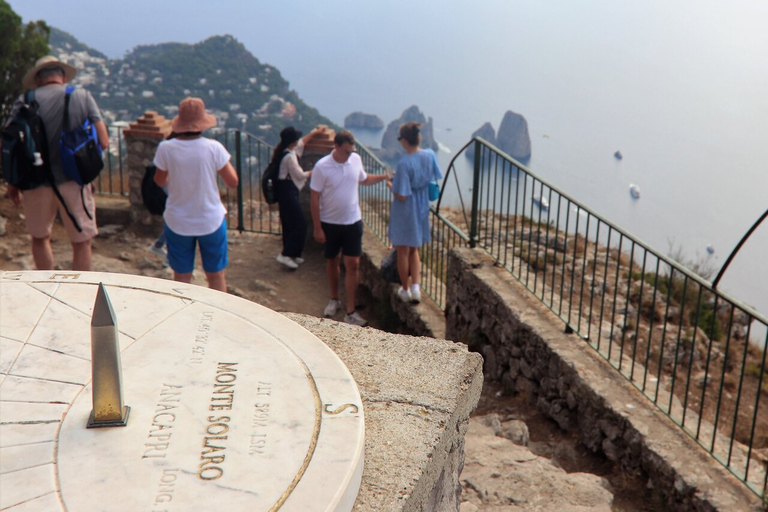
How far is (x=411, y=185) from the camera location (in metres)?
5.90

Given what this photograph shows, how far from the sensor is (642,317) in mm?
7012

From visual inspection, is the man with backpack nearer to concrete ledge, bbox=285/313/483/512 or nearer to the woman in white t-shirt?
the woman in white t-shirt

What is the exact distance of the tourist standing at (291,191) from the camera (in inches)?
278

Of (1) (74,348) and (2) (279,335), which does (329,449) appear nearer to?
(2) (279,335)

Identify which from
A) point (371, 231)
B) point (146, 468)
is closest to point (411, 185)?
point (371, 231)

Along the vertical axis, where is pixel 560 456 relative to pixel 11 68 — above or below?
below

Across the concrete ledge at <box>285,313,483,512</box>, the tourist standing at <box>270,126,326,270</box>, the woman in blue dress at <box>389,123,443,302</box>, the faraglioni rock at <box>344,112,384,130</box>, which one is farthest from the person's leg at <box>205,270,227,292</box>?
the faraglioni rock at <box>344,112,384,130</box>

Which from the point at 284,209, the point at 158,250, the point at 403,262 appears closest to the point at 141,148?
the point at 158,250

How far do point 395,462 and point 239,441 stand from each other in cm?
50

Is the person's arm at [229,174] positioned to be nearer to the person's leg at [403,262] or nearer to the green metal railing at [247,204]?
the person's leg at [403,262]

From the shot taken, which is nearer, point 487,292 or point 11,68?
point 487,292

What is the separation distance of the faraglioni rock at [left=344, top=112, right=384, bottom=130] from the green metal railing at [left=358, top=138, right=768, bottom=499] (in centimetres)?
2829

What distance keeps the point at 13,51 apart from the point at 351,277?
530 centimetres

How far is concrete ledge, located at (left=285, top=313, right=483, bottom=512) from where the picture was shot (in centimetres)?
232
